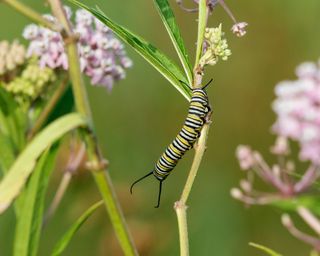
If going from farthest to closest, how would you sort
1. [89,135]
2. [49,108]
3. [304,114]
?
1. [49,108]
2. [89,135]
3. [304,114]

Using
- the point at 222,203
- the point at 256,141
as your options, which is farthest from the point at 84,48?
the point at 256,141

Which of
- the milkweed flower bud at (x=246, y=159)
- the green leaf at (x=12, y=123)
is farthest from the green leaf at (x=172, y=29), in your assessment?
the green leaf at (x=12, y=123)

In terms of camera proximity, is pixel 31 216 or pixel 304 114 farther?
pixel 31 216

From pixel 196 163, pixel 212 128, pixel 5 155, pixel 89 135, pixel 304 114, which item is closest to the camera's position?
pixel 304 114

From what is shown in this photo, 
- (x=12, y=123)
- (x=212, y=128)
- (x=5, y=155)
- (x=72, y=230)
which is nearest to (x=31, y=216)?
(x=72, y=230)

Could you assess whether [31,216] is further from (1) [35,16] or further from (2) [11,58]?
(2) [11,58]

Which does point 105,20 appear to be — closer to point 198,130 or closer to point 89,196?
point 198,130
